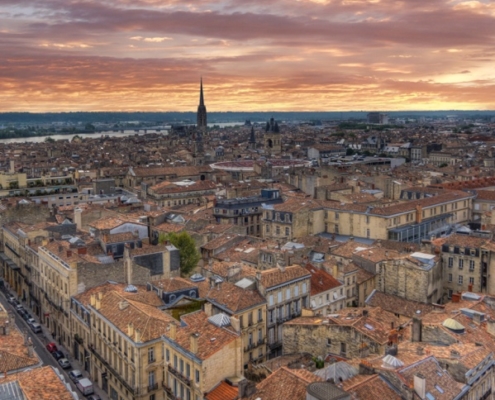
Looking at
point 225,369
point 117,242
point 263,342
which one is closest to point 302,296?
point 263,342

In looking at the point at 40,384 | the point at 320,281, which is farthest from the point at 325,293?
the point at 40,384

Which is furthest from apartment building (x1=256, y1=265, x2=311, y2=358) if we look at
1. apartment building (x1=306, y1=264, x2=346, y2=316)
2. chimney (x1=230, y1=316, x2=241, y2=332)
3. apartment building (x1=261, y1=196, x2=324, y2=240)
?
apartment building (x1=261, y1=196, x2=324, y2=240)

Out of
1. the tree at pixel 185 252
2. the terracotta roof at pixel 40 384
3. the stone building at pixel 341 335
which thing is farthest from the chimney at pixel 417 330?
the tree at pixel 185 252

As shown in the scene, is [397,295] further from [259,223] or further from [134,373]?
[259,223]

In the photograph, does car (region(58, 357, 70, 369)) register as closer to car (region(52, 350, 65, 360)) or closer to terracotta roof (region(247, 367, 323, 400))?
car (region(52, 350, 65, 360))

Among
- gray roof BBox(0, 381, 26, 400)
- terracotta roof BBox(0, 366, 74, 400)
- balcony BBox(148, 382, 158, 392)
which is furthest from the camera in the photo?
balcony BBox(148, 382, 158, 392)

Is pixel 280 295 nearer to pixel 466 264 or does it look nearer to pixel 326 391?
pixel 326 391
